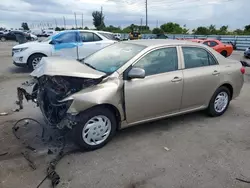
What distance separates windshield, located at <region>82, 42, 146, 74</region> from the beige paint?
0.45 feet

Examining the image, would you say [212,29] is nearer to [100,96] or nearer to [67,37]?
[67,37]

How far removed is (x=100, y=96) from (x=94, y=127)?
1.56ft

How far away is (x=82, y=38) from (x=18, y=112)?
5.30m

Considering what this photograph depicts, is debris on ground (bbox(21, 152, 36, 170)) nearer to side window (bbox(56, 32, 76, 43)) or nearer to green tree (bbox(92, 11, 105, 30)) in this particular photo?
side window (bbox(56, 32, 76, 43))

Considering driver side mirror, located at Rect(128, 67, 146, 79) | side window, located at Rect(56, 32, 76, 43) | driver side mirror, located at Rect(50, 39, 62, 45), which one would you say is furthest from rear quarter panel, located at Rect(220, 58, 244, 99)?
driver side mirror, located at Rect(50, 39, 62, 45)

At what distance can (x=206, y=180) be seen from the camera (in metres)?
2.96

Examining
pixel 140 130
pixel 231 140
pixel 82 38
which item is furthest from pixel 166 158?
pixel 82 38

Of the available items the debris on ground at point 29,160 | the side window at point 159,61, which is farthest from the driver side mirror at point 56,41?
the debris on ground at point 29,160

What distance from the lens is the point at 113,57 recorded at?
406 cm

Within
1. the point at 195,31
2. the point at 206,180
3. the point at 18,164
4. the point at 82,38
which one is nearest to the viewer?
the point at 206,180

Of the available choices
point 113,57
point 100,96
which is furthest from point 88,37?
point 100,96

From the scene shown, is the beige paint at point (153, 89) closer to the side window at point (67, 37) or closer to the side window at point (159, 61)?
the side window at point (159, 61)

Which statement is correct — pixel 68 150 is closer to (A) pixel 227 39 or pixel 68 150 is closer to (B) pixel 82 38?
(B) pixel 82 38

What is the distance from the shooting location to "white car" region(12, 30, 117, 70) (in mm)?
8992
